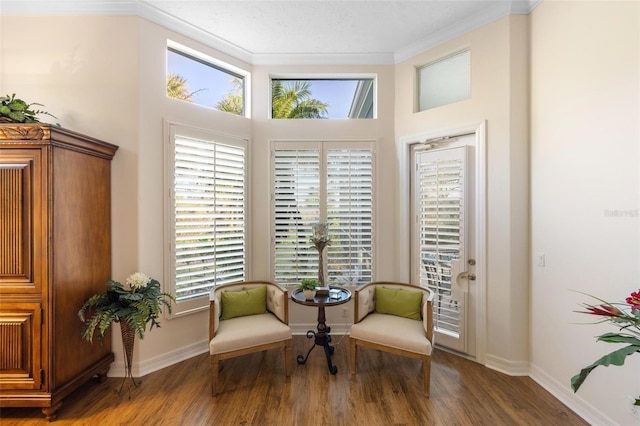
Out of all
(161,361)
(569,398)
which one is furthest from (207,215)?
(569,398)

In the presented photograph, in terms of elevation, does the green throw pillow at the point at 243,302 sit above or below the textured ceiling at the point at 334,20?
below

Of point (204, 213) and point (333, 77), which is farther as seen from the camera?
point (333, 77)

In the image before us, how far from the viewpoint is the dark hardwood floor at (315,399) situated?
215cm

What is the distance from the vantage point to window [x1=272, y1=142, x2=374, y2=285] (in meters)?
3.56

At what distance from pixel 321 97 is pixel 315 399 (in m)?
3.28

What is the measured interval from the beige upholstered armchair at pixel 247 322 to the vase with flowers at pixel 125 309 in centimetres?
51

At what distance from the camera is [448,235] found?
3.11 meters

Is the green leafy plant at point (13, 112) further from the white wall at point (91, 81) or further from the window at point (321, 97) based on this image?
the window at point (321, 97)

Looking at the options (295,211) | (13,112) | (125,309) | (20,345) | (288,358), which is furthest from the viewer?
(295,211)

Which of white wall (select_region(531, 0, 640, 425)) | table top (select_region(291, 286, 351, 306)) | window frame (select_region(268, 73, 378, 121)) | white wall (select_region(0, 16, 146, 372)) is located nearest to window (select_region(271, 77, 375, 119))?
window frame (select_region(268, 73, 378, 121))

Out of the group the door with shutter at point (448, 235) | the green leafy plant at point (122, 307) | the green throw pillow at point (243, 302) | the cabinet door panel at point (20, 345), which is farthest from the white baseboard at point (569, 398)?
the cabinet door panel at point (20, 345)

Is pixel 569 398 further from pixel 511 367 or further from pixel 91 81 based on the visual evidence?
pixel 91 81

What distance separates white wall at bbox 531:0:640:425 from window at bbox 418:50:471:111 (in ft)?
1.93

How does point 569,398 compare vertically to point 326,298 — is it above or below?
below
